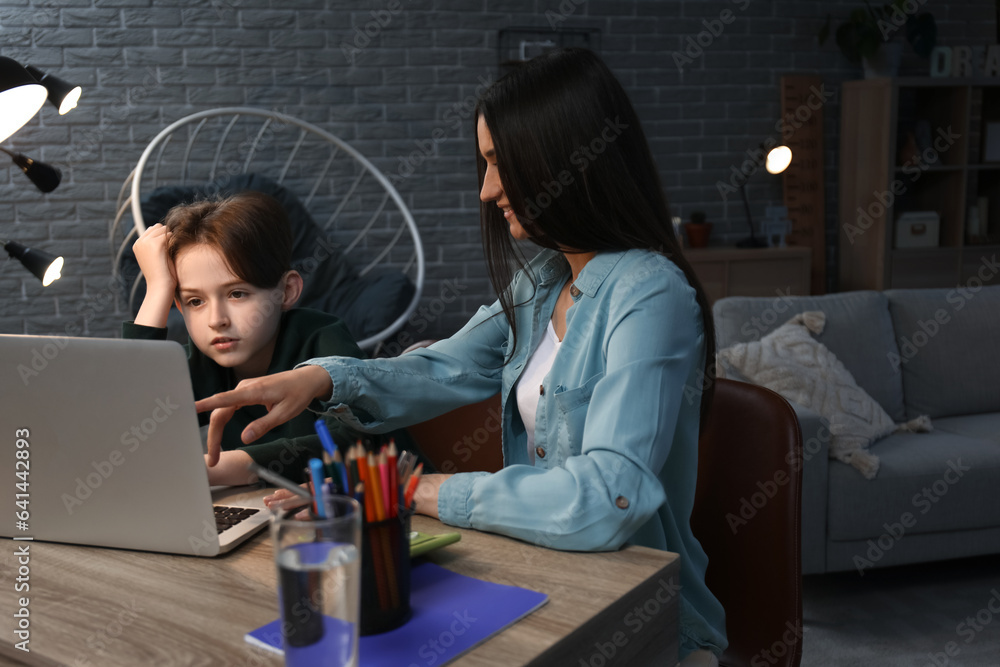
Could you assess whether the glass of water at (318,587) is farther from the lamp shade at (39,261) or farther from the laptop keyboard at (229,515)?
the lamp shade at (39,261)

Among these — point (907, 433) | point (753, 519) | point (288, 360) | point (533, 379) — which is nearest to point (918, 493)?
point (907, 433)

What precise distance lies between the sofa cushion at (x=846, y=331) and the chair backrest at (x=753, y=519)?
5.14 ft

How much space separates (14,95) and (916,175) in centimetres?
439

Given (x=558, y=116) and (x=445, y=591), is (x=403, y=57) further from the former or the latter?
(x=445, y=591)

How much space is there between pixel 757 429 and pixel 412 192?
11.0 ft

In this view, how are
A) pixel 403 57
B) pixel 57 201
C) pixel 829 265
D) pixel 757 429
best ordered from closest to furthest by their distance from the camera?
pixel 757 429 < pixel 57 201 < pixel 403 57 < pixel 829 265

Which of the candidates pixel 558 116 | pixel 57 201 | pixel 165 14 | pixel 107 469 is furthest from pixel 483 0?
pixel 107 469

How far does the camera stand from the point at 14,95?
146cm

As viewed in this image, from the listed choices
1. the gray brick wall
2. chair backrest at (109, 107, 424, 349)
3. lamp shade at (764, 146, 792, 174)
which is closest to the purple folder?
chair backrest at (109, 107, 424, 349)

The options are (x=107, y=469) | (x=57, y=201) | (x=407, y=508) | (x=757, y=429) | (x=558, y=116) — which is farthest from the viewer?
(x=57, y=201)

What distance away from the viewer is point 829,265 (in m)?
4.91

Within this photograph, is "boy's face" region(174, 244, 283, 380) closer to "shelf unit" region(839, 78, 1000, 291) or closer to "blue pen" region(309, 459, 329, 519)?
"blue pen" region(309, 459, 329, 519)

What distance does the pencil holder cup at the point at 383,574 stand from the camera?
66 centimetres

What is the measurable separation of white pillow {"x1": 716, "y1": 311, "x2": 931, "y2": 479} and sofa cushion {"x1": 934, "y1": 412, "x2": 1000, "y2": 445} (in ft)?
0.38
